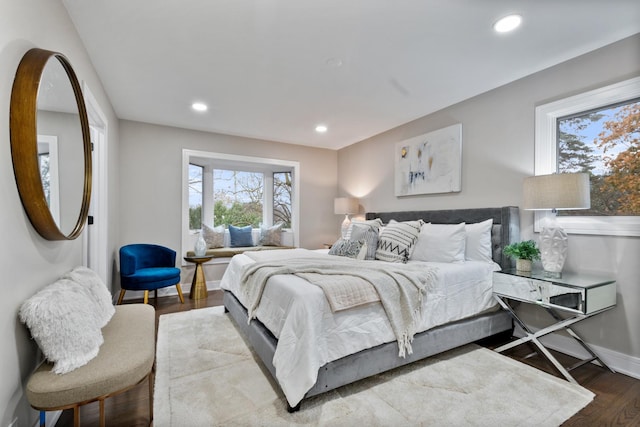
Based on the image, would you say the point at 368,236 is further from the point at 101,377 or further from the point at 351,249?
the point at 101,377

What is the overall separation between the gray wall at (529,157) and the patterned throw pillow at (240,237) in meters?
2.62

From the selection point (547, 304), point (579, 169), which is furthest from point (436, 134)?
point (547, 304)

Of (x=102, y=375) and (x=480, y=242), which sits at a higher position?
(x=480, y=242)

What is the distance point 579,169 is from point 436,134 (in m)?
1.49

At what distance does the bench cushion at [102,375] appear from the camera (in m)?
1.15

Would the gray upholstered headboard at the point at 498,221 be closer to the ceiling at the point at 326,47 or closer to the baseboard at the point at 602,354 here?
the baseboard at the point at 602,354

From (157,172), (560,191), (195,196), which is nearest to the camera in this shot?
(560,191)

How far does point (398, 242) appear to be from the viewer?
304cm

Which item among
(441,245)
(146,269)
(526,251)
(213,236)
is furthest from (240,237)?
(526,251)

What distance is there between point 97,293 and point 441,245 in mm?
2779

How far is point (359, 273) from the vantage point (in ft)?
6.79

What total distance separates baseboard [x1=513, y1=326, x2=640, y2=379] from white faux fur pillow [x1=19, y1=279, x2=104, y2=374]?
3.36 m

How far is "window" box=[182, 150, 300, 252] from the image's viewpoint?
16.4 feet

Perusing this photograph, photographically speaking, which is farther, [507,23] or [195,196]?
[195,196]
